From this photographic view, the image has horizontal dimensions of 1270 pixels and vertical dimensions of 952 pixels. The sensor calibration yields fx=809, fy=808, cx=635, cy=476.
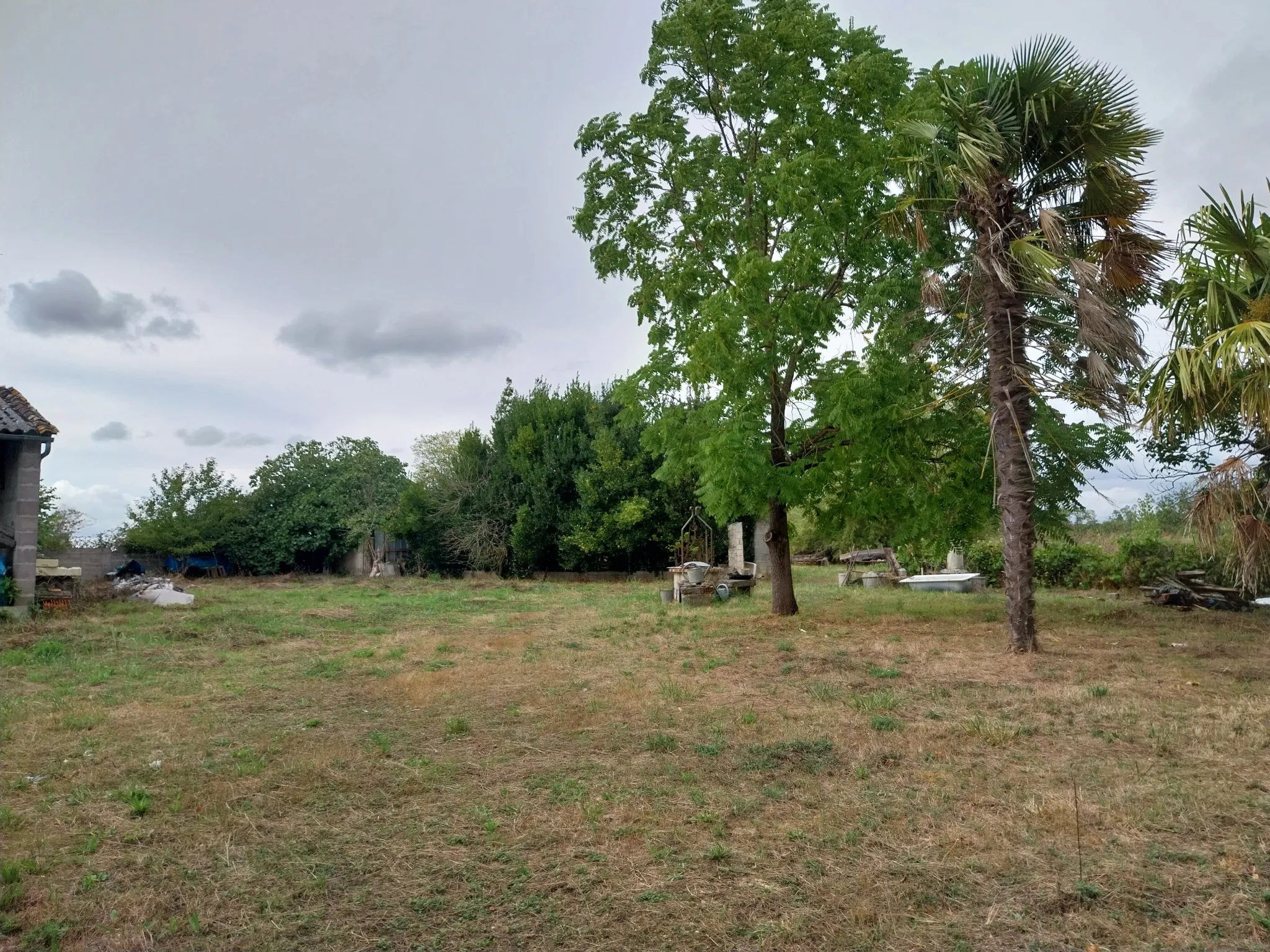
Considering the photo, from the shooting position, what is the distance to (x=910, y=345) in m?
12.2

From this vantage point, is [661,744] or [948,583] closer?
[661,744]

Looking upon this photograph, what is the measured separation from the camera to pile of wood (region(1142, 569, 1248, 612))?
49.0ft

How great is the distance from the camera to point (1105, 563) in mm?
19312

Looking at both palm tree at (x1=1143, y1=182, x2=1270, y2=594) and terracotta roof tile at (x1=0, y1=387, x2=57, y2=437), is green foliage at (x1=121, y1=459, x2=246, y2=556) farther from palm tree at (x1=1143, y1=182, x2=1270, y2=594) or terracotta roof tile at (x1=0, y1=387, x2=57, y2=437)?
palm tree at (x1=1143, y1=182, x2=1270, y2=594)

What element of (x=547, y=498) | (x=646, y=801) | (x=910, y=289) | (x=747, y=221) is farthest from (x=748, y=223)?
(x=547, y=498)

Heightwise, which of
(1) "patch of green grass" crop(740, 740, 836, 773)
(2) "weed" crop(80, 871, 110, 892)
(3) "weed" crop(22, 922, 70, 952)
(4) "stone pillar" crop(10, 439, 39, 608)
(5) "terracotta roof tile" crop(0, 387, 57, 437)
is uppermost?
(5) "terracotta roof tile" crop(0, 387, 57, 437)

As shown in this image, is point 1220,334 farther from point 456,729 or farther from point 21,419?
point 21,419

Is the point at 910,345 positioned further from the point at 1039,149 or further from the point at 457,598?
the point at 457,598

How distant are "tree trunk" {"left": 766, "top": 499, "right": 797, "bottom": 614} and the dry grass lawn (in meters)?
4.04

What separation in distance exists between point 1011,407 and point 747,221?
602 cm

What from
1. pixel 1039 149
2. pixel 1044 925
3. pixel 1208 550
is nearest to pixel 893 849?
pixel 1044 925

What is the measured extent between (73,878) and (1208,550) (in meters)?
9.86

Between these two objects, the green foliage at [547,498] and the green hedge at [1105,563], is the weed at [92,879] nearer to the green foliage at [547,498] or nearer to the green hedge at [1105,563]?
the green hedge at [1105,563]

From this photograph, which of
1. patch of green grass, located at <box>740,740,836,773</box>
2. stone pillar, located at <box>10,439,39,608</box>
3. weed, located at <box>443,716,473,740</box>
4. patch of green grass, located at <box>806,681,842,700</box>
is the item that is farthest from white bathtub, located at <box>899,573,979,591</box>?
stone pillar, located at <box>10,439,39,608</box>
